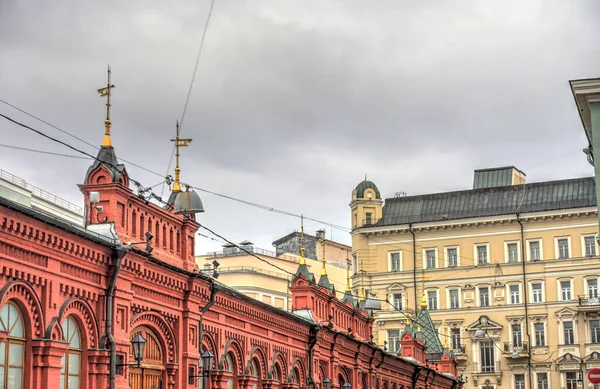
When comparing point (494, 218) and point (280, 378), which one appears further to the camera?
point (494, 218)

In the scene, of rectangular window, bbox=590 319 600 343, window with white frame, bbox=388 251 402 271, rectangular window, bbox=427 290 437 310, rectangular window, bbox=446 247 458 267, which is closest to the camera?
rectangular window, bbox=590 319 600 343

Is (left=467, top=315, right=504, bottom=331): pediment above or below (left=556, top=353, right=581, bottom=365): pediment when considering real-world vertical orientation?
above

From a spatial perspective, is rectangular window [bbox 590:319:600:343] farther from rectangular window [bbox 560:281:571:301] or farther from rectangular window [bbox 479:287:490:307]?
rectangular window [bbox 479:287:490:307]

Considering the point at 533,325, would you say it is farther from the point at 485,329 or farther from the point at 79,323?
the point at 79,323

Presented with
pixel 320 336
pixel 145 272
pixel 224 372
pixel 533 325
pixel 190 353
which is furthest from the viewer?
pixel 533 325

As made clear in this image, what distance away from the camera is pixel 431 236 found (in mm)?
83562

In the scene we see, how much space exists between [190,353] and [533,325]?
5604 centimetres

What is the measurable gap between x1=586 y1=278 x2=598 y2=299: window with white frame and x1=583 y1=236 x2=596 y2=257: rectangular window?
1847 mm

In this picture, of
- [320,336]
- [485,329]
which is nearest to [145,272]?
[320,336]

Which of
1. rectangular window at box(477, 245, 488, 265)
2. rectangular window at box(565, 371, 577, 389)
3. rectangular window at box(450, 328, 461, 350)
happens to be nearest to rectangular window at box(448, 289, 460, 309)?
rectangular window at box(450, 328, 461, 350)

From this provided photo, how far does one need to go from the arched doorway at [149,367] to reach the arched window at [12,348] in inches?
166

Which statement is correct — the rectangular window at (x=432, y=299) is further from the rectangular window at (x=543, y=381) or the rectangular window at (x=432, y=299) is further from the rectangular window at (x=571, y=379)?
the rectangular window at (x=571, y=379)

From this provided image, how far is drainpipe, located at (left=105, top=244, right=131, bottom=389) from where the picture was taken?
2269cm

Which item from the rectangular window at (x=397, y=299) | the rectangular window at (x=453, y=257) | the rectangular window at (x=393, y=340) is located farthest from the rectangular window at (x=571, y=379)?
the rectangular window at (x=397, y=299)
